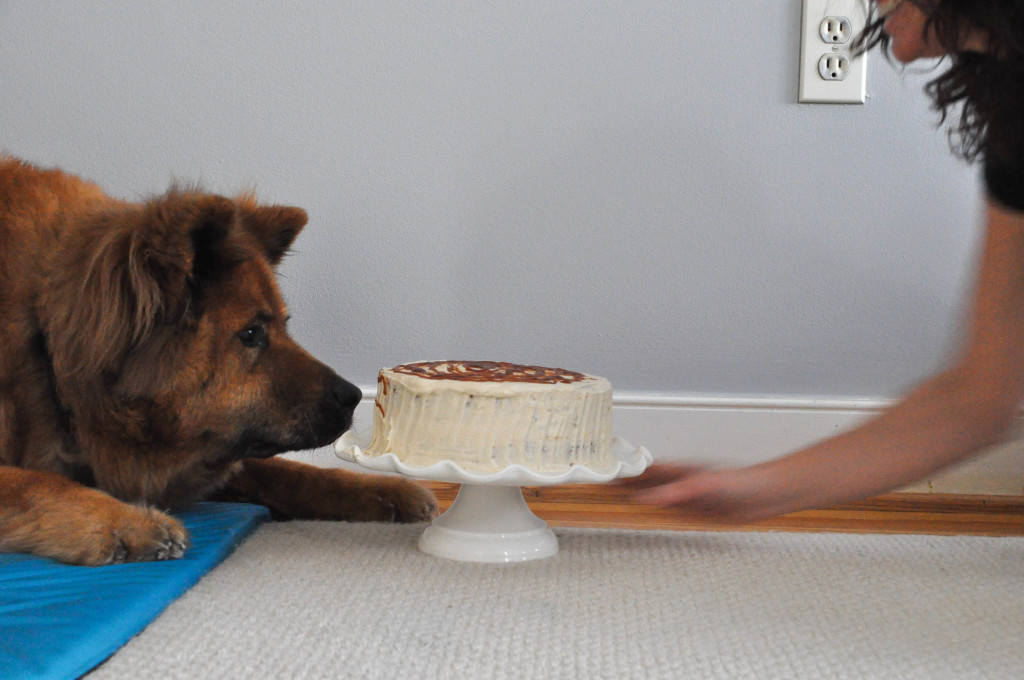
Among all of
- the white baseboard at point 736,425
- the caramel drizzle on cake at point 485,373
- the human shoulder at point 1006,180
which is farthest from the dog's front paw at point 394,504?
the human shoulder at point 1006,180

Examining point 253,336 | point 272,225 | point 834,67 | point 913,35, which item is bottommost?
point 253,336

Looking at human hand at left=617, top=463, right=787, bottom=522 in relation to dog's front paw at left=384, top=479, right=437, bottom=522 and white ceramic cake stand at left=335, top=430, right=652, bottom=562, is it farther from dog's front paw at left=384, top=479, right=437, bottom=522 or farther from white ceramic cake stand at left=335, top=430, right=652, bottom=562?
dog's front paw at left=384, top=479, right=437, bottom=522

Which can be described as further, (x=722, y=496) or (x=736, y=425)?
(x=736, y=425)

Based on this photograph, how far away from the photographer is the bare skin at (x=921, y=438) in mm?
1179

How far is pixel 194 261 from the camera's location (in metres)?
1.27

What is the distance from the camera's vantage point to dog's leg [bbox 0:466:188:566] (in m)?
1.17

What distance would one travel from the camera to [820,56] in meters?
1.97

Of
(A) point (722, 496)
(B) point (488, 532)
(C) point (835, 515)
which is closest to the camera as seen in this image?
(A) point (722, 496)

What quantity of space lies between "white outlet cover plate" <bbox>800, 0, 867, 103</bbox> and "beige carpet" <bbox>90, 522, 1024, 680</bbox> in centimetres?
98

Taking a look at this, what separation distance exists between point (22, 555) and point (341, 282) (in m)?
0.99

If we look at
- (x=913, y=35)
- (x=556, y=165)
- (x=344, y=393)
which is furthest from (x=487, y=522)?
(x=556, y=165)

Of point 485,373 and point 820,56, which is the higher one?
point 820,56

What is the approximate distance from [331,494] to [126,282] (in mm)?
524

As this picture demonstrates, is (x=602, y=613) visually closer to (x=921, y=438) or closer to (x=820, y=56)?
(x=921, y=438)
